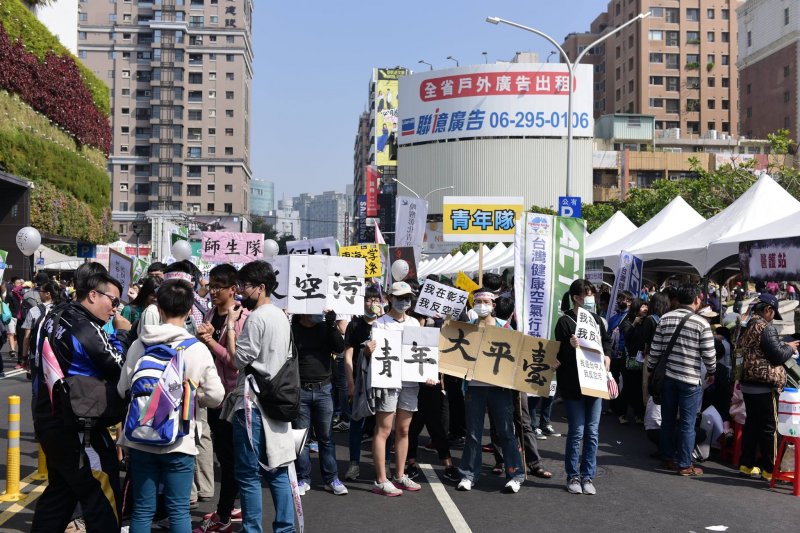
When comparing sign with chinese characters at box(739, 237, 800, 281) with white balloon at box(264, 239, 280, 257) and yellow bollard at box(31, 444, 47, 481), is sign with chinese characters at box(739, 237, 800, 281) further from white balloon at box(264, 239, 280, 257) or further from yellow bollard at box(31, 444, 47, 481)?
yellow bollard at box(31, 444, 47, 481)

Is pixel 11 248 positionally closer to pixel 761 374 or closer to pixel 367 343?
pixel 367 343

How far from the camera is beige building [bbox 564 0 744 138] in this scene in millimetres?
92188

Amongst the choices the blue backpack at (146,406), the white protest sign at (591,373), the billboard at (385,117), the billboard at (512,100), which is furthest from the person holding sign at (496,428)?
the billboard at (385,117)

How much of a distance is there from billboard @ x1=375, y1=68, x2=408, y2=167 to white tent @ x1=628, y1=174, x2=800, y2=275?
309ft

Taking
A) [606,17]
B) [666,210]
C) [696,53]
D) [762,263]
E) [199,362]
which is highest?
[606,17]

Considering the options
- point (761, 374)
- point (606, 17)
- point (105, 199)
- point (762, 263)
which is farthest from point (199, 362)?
point (606, 17)

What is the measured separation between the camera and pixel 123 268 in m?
11.2

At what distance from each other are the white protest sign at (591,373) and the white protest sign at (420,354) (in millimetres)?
1323

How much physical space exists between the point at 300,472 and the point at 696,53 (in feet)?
314

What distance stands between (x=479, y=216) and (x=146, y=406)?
12783mm

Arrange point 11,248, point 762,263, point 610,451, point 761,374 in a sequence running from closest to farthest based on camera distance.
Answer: point 761,374 → point 610,451 → point 762,263 → point 11,248

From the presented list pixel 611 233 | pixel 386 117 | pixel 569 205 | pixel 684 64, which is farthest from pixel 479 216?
pixel 386 117

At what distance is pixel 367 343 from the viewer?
7680mm

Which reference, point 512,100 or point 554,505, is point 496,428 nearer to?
point 554,505
